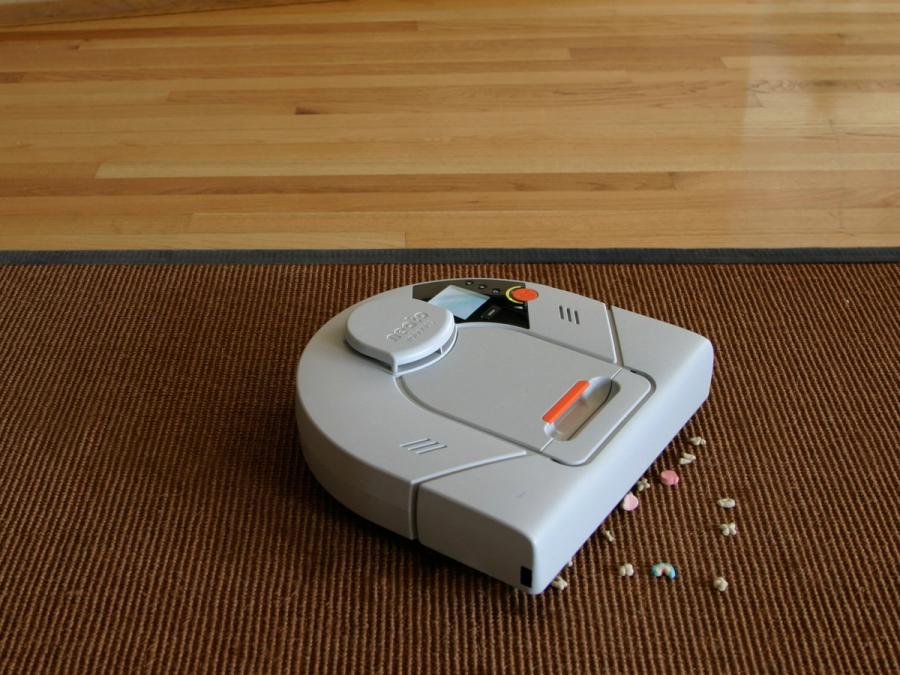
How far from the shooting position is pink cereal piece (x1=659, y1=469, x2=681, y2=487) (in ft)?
3.19

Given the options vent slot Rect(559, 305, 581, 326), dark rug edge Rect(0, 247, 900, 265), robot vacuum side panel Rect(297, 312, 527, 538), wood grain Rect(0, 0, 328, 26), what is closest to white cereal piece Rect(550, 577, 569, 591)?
robot vacuum side panel Rect(297, 312, 527, 538)

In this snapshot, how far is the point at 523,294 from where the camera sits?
105 centimetres

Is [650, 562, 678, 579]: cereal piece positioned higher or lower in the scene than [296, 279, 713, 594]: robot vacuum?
lower

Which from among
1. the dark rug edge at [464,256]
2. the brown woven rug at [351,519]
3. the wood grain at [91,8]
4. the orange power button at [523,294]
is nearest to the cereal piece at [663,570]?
the brown woven rug at [351,519]

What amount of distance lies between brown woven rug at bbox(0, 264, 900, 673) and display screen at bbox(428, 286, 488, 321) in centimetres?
20

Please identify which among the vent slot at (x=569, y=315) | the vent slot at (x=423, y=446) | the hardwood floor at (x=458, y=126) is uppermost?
the vent slot at (x=423, y=446)

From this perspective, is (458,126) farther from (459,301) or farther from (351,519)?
(351,519)

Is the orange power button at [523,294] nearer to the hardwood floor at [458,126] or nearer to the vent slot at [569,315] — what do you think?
the vent slot at [569,315]

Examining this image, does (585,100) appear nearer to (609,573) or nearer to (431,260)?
(431,260)

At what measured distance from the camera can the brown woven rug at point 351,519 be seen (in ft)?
2.73

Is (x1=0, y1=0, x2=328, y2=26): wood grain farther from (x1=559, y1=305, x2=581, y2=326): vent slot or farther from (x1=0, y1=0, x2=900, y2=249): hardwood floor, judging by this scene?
(x1=559, y1=305, x2=581, y2=326): vent slot

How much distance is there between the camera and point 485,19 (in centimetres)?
213

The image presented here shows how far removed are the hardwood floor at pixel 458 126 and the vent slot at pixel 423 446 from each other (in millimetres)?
544

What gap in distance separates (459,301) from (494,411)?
177 millimetres
